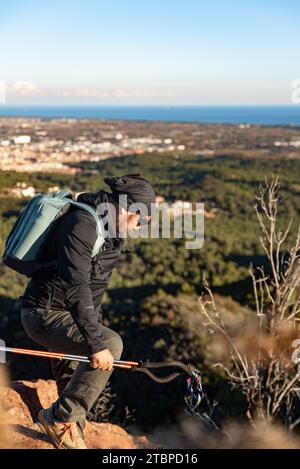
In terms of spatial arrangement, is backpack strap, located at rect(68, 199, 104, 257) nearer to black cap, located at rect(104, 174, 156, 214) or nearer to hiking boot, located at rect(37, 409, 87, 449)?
black cap, located at rect(104, 174, 156, 214)

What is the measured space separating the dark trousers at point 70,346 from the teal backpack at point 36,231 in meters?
0.39

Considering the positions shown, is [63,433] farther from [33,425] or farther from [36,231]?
[36,231]

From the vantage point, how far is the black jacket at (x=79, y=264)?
3.06 meters

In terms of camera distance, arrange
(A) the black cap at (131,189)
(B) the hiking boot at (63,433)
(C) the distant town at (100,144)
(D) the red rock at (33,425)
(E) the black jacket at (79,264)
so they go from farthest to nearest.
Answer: (C) the distant town at (100,144)
(D) the red rock at (33,425)
(B) the hiking boot at (63,433)
(A) the black cap at (131,189)
(E) the black jacket at (79,264)

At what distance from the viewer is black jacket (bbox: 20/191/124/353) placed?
3064 mm

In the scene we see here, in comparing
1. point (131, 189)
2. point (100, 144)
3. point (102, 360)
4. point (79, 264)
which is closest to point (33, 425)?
point (102, 360)

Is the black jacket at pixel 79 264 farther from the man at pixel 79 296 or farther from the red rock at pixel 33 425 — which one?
the red rock at pixel 33 425

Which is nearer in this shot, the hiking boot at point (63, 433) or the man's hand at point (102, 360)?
the man's hand at point (102, 360)

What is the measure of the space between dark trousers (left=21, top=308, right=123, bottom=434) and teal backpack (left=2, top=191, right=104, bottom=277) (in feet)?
1.29

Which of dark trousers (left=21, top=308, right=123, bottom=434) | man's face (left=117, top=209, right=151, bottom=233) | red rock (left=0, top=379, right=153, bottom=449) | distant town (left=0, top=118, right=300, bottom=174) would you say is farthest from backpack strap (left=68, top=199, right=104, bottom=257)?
distant town (left=0, top=118, right=300, bottom=174)

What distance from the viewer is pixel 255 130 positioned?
128750mm

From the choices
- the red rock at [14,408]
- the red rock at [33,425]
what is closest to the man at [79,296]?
the red rock at [33,425]

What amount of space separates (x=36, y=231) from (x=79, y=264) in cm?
39
